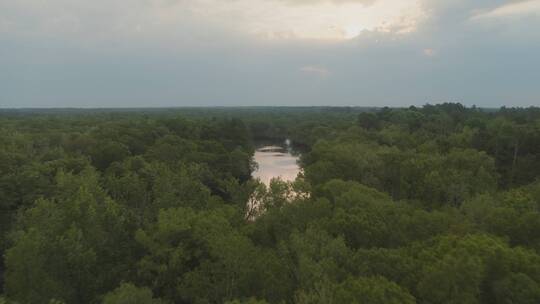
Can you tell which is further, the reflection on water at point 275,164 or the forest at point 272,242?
the reflection on water at point 275,164

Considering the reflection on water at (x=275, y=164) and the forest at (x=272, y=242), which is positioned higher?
the forest at (x=272, y=242)

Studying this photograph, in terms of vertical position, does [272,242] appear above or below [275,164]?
above

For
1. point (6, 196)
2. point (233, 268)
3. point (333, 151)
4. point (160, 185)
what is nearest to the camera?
point (233, 268)

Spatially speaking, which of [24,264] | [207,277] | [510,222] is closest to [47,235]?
[24,264]

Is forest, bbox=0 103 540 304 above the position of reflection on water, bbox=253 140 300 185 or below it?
above

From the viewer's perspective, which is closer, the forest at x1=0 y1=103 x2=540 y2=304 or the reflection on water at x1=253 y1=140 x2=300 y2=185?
the forest at x1=0 y1=103 x2=540 y2=304

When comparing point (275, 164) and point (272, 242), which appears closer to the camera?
point (272, 242)

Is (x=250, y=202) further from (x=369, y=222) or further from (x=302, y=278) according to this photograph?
(x=302, y=278)

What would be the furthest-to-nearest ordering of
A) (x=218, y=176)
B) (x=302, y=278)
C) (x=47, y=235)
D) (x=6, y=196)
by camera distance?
(x=218, y=176) → (x=6, y=196) → (x=47, y=235) → (x=302, y=278)
